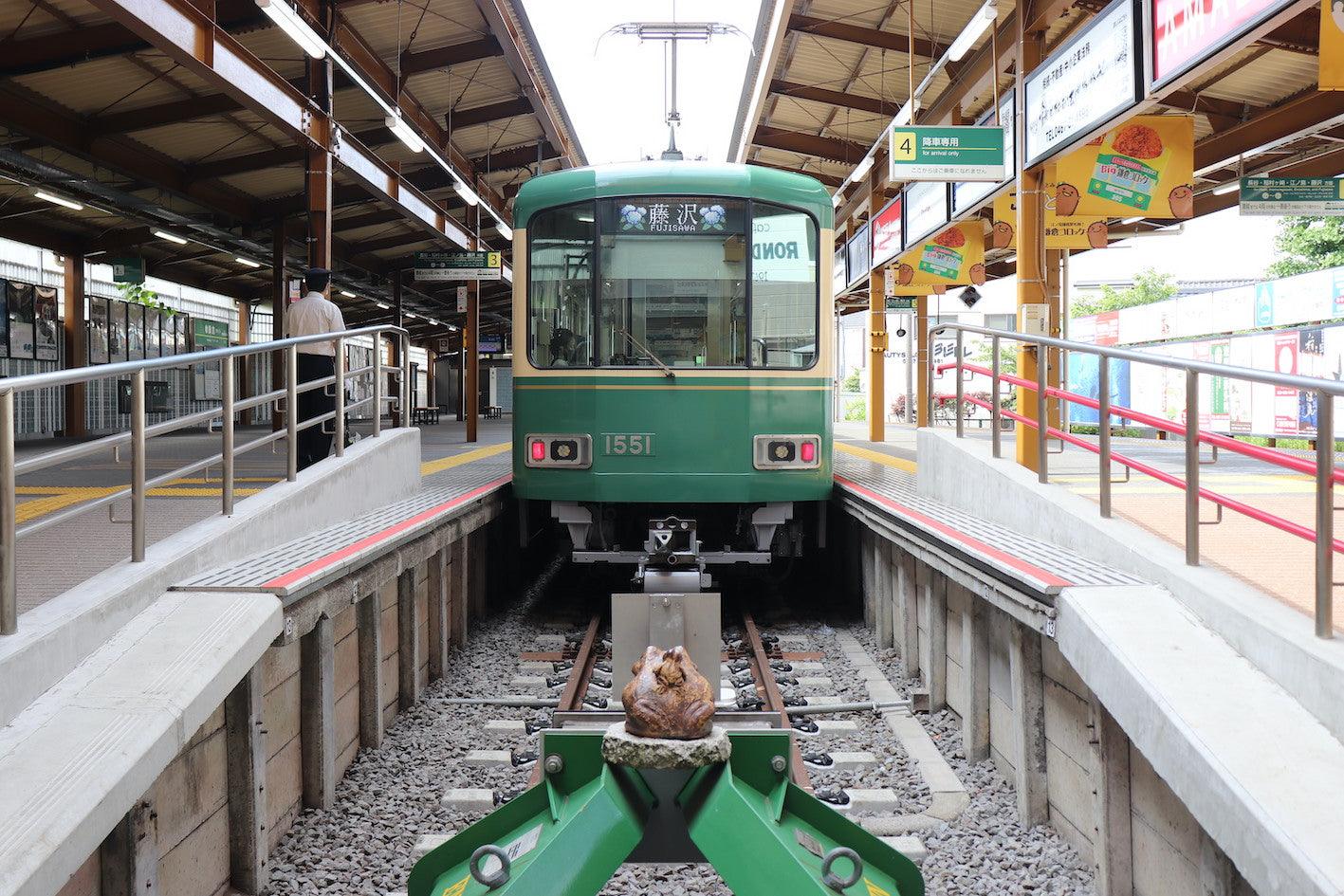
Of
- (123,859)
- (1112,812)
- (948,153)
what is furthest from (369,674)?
(948,153)

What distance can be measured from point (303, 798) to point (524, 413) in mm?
3100

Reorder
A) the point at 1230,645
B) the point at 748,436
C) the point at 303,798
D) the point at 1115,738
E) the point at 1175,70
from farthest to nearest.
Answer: the point at 748,436 → the point at 1175,70 → the point at 303,798 → the point at 1115,738 → the point at 1230,645

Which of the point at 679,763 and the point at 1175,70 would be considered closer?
the point at 679,763

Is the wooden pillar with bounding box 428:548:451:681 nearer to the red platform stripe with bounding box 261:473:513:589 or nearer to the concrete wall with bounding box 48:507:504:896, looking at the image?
the concrete wall with bounding box 48:507:504:896

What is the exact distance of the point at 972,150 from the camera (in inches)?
341

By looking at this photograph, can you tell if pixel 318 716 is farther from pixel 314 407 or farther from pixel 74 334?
pixel 74 334

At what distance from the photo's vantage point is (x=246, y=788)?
3582 millimetres

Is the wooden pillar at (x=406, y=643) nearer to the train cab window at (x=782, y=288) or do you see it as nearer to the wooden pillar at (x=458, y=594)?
the wooden pillar at (x=458, y=594)

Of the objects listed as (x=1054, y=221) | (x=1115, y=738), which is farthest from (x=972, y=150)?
(x=1115, y=738)

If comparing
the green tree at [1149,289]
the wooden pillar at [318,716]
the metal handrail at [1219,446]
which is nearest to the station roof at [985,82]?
the metal handrail at [1219,446]

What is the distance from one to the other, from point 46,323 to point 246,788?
1528cm

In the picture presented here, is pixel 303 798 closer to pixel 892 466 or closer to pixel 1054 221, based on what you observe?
pixel 892 466

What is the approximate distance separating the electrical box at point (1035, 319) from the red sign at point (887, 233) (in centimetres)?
562

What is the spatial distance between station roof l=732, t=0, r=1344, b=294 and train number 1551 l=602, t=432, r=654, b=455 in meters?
4.64
